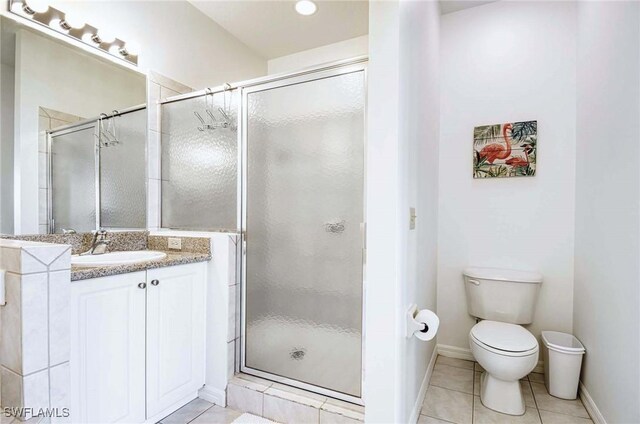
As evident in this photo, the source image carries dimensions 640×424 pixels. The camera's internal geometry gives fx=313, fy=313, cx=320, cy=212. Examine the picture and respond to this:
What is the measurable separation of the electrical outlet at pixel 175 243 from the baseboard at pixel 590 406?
253 cm

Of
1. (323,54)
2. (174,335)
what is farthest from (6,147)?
(323,54)

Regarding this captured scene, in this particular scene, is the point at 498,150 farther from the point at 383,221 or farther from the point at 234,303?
the point at 234,303

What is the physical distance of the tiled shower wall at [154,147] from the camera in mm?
2145

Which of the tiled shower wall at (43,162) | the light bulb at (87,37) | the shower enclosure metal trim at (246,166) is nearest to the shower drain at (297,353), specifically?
the shower enclosure metal trim at (246,166)

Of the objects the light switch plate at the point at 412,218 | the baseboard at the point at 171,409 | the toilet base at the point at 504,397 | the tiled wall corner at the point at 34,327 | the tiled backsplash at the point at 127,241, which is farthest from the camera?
the toilet base at the point at 504,397

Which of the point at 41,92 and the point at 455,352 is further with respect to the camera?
the point at 455,352

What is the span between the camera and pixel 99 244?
1740mm

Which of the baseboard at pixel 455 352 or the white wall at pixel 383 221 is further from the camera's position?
the baseboard at pixel 455 352

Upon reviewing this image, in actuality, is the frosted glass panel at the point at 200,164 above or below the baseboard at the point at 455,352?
above

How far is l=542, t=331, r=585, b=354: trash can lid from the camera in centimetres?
191

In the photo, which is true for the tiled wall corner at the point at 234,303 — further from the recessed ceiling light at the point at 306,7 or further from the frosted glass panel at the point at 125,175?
the recessed ceiling light at the point at 306,7

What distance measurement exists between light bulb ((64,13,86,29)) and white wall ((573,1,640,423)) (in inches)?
111

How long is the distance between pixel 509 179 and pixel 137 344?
2598mm

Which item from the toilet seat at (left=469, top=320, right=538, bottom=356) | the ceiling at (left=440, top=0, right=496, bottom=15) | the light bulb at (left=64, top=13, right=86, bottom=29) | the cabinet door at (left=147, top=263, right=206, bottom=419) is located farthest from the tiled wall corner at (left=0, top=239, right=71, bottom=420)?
the ceiling at (left=440, top=0, right=496, bottom=15)
